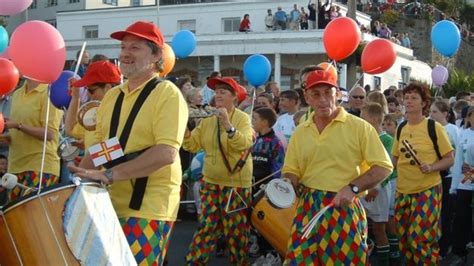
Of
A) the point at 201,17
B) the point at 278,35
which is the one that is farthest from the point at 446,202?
the point at 201,17

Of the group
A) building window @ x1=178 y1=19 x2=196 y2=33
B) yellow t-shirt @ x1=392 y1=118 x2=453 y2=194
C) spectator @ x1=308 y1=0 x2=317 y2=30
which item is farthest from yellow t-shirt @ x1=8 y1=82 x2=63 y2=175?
building window @ x1=178 y1=19 x2=196 y2=33

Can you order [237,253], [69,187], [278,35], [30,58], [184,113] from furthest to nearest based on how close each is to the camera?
1. [278,35]
2. [237,253]
3. [30,58]
4. [184,113]
5. [69,187]

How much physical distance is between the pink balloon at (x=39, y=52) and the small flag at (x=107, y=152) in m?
1.11

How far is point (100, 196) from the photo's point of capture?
371 cm

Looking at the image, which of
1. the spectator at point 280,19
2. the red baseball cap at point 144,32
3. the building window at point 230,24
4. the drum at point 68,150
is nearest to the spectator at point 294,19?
the spectator at point 280,19

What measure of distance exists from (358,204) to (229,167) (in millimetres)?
2134

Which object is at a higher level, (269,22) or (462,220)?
(269,22)

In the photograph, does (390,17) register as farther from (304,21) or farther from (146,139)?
(146,139)

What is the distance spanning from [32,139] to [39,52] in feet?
5.70

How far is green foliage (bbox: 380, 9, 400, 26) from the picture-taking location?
133 feet

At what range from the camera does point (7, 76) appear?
654cm

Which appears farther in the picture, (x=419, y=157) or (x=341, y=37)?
(x=341, y=37)

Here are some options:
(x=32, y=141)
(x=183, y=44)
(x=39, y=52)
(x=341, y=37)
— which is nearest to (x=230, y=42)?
(x=183, y=44)

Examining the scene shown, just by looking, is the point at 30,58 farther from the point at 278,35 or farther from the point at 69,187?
the point at 278,35
